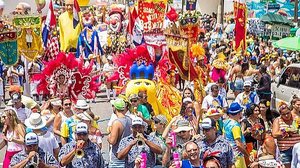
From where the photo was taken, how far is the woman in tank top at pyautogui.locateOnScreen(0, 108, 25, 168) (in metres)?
7.89

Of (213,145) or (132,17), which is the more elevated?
(132,17)

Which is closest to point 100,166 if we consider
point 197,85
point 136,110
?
point 136,110

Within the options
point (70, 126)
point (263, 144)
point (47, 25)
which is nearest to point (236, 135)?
point (263, 144)

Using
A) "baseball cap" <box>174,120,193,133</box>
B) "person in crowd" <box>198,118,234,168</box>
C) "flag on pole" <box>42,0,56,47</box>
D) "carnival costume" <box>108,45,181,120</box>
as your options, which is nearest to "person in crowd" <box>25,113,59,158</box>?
"baseball cap" <box>174,120,193,133</box>

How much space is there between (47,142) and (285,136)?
9.77ft

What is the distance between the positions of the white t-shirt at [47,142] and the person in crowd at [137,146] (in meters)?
0.98

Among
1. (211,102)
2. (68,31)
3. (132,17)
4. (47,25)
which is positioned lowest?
(211,102)

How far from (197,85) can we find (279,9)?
28632 mm

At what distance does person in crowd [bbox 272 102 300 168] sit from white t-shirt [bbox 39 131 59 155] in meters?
2.78

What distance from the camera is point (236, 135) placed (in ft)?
25.5

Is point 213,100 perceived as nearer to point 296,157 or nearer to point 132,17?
point 296,157

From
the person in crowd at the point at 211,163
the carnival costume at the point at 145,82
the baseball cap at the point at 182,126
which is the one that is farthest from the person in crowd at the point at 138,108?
the person in crowd at the point at 211,163

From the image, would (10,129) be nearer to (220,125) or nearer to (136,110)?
(136,110)

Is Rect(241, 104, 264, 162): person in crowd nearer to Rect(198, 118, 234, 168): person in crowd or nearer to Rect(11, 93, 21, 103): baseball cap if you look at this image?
Rect(198, 118, 234, 168): person in crowd
